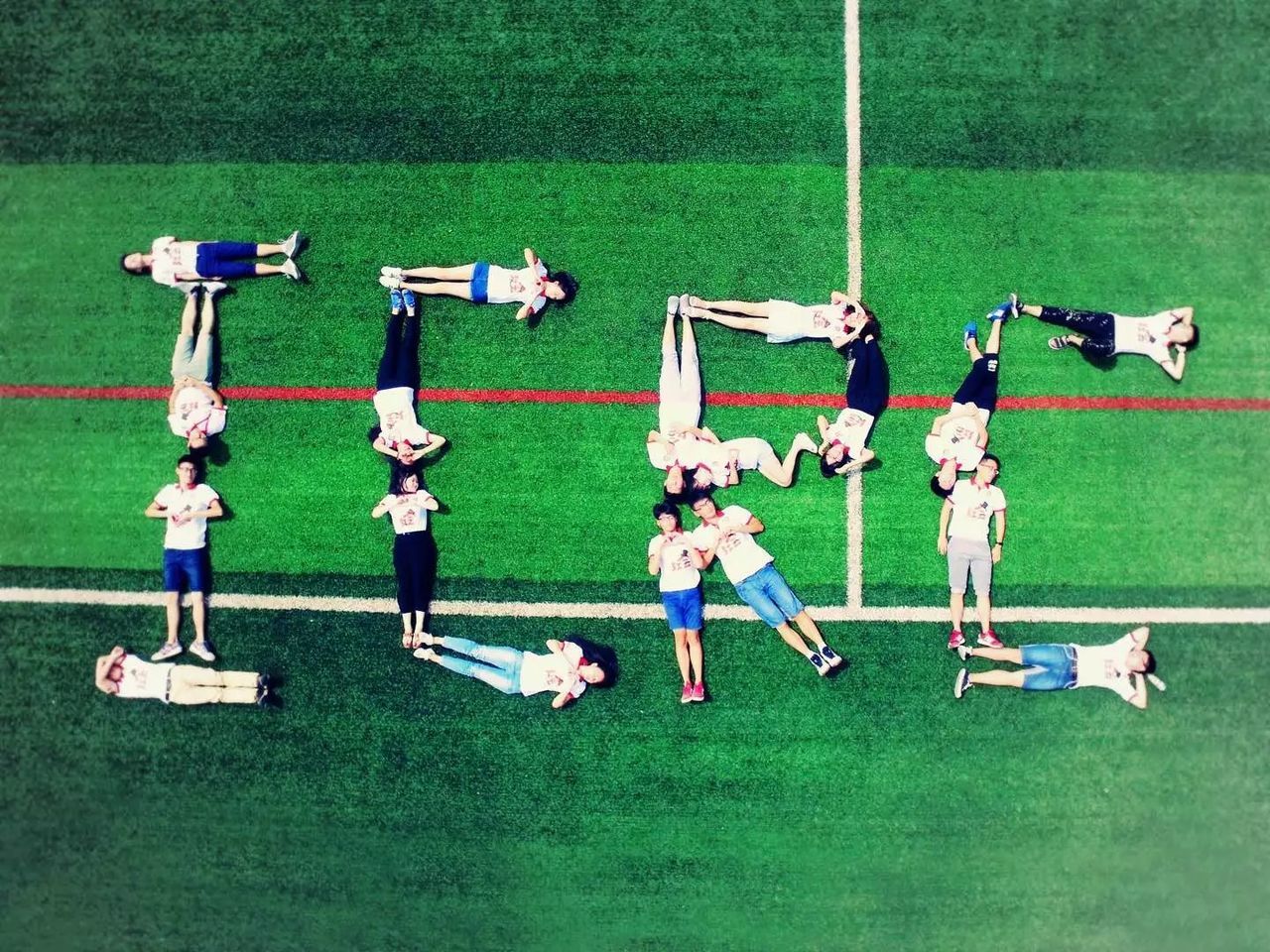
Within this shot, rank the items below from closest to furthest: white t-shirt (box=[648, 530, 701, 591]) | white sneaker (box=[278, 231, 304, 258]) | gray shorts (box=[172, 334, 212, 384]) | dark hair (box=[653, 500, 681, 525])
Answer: dark hair (box=[653, 500, 681, 525]) < white t-shirt (box=[648, 530, 701, 591]) < gray shorts (box=[172, 334, 212, 384]) < white sneaker (box=[278, 231, 304, 258])

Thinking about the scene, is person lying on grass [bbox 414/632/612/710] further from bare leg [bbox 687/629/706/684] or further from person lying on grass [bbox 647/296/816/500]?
person lying on grass [bbox 647/296/816/500]

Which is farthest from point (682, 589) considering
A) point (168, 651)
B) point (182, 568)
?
point (168, 651)

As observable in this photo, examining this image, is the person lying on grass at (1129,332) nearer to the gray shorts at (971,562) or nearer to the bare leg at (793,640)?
the gray shorts at (971,562)

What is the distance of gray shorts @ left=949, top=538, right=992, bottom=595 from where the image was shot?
7.02 meters

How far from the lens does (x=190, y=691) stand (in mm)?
7047

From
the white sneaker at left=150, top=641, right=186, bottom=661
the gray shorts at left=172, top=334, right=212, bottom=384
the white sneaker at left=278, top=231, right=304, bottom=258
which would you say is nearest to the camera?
the white sneaker at left=150, top=641, right=186, bottom=661

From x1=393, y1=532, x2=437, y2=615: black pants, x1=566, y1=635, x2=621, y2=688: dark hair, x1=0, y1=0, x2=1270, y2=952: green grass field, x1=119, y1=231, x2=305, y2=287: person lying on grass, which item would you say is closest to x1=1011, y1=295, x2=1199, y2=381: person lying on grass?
x1=0, y1=0, x2=1270, y2=952: green grass field

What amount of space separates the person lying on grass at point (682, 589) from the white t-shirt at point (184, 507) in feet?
15.0

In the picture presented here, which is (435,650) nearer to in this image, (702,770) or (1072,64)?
(702,770)

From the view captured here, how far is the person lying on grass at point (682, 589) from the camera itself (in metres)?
6.96

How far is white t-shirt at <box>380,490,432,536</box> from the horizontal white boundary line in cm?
83

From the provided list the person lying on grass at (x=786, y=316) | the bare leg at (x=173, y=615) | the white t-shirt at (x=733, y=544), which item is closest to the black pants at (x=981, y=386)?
the person lying on grass at (x=786, y=316)

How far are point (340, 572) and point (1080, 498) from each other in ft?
25.2

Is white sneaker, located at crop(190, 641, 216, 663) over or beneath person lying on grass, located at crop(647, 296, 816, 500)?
beneath
